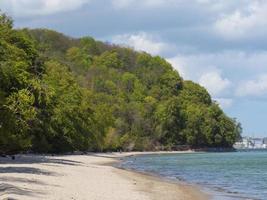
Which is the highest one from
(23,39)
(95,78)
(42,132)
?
(95,78)

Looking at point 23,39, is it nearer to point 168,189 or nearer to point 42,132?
point 42,132

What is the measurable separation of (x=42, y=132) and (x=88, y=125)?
29.5m

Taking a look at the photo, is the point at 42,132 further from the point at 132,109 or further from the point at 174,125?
the point at 174,125

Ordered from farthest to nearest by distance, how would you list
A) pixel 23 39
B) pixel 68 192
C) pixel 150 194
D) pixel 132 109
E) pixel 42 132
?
pixel 132 109, pixel 42 132, pixel 23 39, pixel 150 194, pixel 68 192

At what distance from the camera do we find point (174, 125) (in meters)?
197

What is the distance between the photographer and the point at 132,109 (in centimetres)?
18050

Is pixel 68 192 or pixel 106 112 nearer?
pixel 68 192

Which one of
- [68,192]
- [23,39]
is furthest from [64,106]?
[68,192]

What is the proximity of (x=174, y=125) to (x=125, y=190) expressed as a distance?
166 m

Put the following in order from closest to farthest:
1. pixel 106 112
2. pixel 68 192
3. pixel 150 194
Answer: pixel 68 192
pixel 150 194
pixel 106 112

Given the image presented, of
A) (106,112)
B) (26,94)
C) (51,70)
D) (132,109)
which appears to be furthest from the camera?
(132,109)

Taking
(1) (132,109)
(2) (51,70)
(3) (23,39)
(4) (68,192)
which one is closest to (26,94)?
(4) (68,192)

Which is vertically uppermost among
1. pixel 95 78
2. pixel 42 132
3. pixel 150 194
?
pixel 95 78

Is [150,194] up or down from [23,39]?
down
